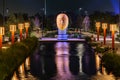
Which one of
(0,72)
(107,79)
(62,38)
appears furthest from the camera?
(62,38)

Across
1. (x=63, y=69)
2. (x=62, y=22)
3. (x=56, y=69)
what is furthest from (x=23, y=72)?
(x=62, y=22)

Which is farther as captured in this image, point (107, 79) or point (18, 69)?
point (18, 69)

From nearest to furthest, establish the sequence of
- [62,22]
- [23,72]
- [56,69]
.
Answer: [23,72], [56,69], [62,22]

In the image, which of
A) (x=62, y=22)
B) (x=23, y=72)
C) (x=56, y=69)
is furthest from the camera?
(x=62, y=22)

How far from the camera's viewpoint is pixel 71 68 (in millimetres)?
21125

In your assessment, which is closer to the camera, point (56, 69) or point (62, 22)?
point (56, 69)

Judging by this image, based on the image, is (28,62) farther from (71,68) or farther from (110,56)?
(110,56)

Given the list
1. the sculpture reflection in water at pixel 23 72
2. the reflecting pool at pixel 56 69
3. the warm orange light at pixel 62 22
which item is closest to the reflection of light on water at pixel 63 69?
the reflecting pool at pixel 56 69

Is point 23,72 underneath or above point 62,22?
underneath

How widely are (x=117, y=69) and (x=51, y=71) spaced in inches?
133

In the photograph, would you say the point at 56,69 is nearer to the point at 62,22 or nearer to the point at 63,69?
the point at 63,69

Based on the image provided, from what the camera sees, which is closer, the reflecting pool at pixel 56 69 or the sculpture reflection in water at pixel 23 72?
the sculpture reflection in water at pixel 23 72

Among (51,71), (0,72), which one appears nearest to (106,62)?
(51,71)

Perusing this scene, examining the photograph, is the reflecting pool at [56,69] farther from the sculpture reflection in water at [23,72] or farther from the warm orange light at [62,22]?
the warm orange light at [62,22]
